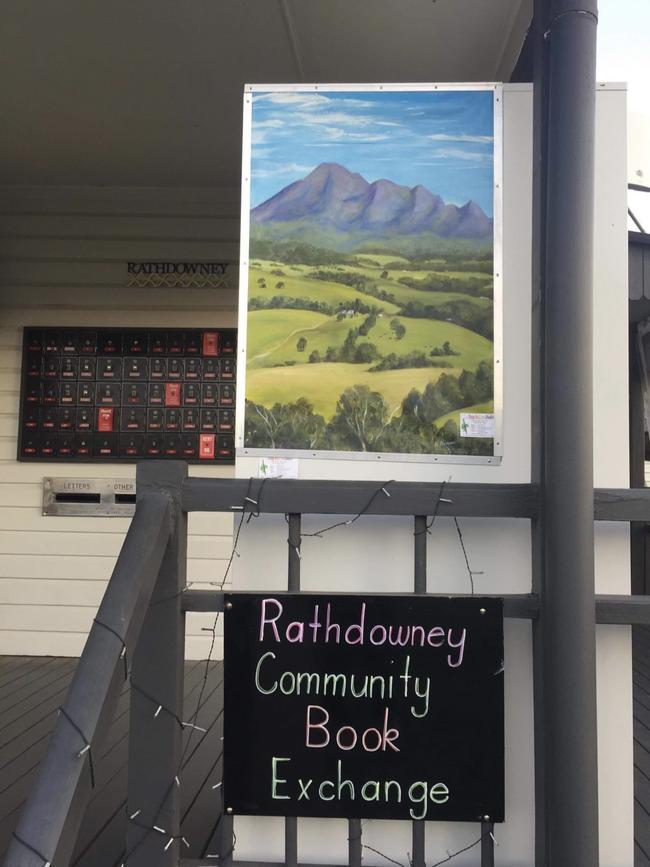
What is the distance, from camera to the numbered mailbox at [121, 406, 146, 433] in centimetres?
418

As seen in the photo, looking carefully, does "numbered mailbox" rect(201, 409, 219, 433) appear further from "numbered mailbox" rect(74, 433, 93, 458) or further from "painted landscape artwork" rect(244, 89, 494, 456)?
"painted landscape artwork" rect(244, 89, 494, 456)

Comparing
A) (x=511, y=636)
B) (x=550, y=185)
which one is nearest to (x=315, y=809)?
(x=511, y=636)

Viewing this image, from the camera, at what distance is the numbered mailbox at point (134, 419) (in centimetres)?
418

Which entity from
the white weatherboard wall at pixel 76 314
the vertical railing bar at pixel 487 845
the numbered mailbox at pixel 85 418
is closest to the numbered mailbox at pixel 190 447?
the white weatherboard wall at pixel 76 314

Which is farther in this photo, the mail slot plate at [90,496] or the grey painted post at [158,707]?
the mail slot plate at [90,496]

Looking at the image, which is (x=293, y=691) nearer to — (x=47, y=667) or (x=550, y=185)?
(x=550, y=185)

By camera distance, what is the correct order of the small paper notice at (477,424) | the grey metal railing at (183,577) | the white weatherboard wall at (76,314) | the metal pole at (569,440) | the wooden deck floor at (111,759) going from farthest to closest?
the white weatherboard wall at (76,314), the wooden deck floor at (111,759), the small paper notice at (477,424), the grey metal railing at (183,577), the metal pole at (569,440)

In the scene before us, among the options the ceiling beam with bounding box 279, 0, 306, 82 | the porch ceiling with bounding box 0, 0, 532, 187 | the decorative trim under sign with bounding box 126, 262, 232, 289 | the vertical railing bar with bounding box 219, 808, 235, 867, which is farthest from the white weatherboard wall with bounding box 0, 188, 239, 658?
the vertical railing bar with bounding box 219, 808, 235, 867

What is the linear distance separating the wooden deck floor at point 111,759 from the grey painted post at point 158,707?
51cm

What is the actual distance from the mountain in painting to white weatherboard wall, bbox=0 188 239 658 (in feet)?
7.97

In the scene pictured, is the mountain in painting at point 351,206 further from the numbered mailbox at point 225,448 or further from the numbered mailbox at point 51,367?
the numbered mailbox at point 51,367

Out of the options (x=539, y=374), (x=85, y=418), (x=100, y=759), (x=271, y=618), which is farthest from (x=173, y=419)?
(x=539, y=374)

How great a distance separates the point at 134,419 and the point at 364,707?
2964 mm

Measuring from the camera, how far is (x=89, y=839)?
2168 millimetres
